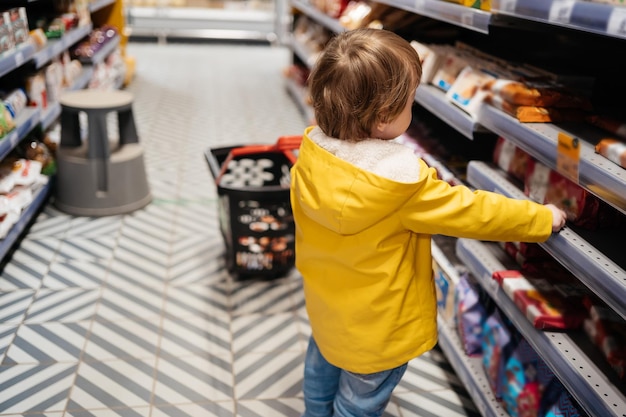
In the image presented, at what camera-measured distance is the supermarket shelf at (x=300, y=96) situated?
18.9 ft

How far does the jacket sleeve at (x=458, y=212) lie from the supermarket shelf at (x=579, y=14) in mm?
442

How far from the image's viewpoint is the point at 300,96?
6359mm

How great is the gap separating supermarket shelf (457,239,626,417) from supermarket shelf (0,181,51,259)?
2.24m

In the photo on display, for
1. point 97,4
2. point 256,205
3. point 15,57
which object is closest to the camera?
point 256,205

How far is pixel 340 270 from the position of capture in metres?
1.58

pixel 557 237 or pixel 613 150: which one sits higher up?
pixel 613 150

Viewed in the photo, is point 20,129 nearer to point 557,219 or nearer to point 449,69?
point 449,69

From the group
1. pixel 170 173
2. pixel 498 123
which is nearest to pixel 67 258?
pixel 170 173

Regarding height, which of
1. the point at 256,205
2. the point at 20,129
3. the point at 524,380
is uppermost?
the point at 20,129

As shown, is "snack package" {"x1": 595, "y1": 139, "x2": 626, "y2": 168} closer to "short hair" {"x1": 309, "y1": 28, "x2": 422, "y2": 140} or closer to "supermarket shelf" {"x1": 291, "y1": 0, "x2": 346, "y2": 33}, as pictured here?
"short hair" {"x1": 309, "y1": 28, "x2": 422, "y2": 140}

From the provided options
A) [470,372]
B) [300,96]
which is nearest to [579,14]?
[470,372]

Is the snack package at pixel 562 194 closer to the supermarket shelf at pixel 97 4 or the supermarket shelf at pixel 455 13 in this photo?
the supermarket shelf at pixel 455 13

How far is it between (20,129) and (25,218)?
482mm

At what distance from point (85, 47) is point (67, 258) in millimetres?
2969
